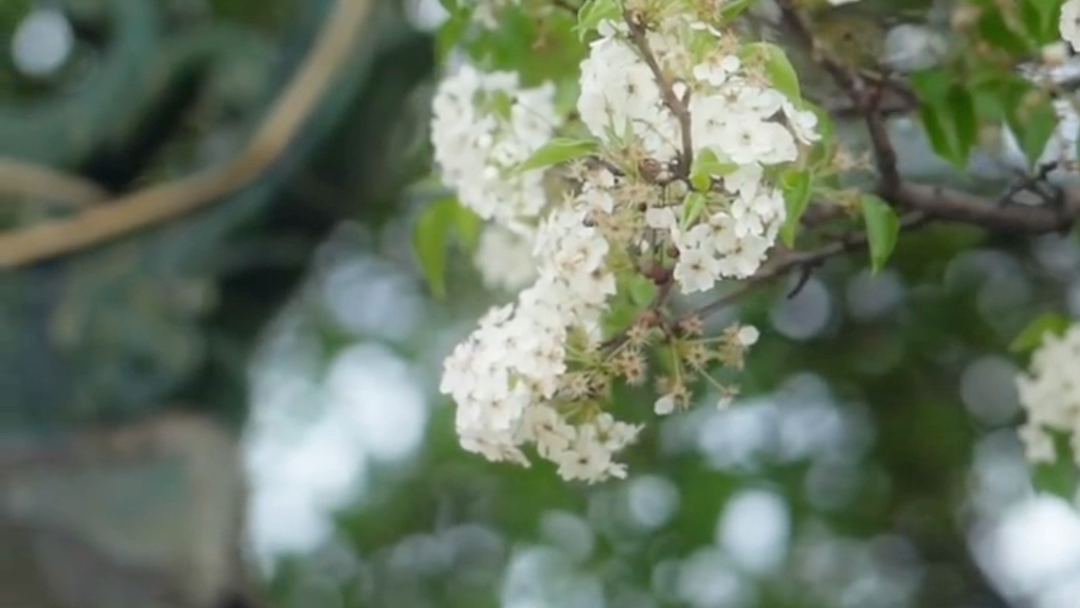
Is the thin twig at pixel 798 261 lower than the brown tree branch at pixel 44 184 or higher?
lower

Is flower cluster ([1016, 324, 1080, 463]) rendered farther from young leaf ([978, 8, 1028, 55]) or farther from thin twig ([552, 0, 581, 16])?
thin twig ([552, 0, 581, 16])

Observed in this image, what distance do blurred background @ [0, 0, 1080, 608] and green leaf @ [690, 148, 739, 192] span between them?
0.43 m

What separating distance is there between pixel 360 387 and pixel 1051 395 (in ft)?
10.3

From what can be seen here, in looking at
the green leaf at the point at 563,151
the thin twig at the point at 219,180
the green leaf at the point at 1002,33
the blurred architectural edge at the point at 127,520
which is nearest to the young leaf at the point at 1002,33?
the green leaf at the point at 1002,33

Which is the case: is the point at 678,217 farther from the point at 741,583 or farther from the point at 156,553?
the point at 741,583

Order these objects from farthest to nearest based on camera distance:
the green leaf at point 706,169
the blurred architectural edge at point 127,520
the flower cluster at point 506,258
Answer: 1. the blurred architectural edge at point 127,520
2. the flower cluster at point 506,258
3. the green leaf at point 706,169

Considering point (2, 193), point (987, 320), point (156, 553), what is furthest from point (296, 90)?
point (987, 320)

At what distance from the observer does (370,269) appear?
438 cm

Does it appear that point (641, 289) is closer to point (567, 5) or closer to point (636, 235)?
point (636, 235)

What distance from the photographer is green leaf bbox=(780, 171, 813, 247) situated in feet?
3.47

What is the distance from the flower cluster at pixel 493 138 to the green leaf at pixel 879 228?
24 cm

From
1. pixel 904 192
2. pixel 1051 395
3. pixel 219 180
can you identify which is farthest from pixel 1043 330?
pixel 219 180

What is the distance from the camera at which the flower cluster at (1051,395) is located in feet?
4.86

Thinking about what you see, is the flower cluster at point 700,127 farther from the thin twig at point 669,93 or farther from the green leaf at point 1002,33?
the green leaf at point 1002,33
